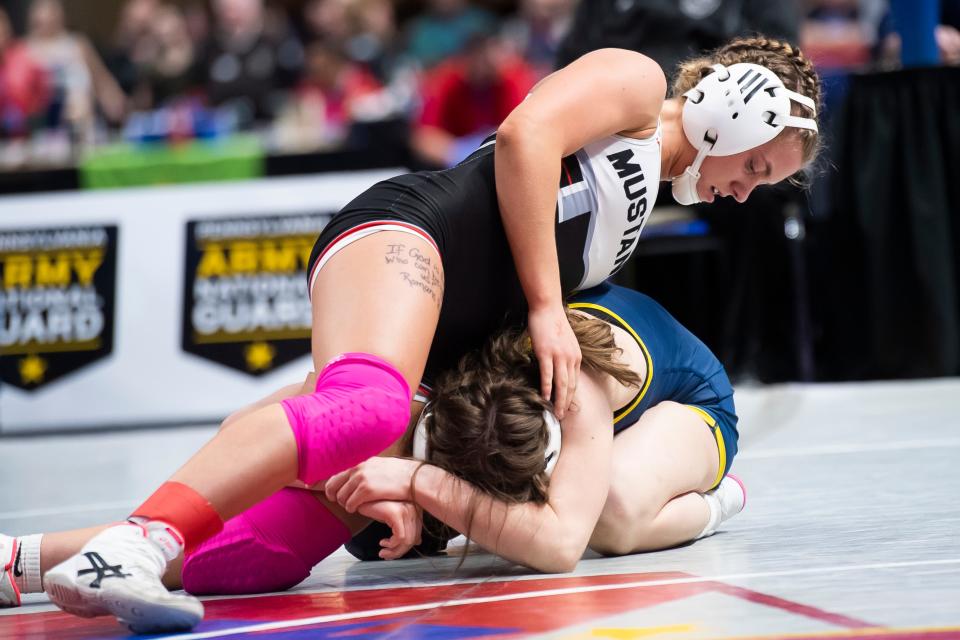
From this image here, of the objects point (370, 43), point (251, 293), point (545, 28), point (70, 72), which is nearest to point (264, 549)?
point (251, 293)

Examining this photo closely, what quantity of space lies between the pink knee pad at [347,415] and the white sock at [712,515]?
788 millimetres

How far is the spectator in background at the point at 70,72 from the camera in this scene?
9.04m

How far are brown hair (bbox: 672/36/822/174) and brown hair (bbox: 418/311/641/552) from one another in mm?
681

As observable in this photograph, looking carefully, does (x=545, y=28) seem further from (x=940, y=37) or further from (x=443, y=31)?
(x=940, y=37)

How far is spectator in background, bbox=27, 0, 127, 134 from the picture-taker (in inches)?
356

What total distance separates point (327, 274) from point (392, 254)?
0.45 feet

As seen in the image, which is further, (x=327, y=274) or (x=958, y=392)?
(x=958, y=392)

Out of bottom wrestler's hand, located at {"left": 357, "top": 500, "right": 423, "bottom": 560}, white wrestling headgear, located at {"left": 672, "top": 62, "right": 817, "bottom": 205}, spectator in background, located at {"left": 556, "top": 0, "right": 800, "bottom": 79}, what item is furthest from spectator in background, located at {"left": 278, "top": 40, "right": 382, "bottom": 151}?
bottom wrestler's hand, located at {"left": 357, "top": 500, "right": 423, "bottom": 560}

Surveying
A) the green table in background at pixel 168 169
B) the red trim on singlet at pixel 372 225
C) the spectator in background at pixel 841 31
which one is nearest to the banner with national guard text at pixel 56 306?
the green table in background at pixel 168 169

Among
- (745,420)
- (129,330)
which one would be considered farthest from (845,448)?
(129,330)

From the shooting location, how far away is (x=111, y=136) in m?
9.16

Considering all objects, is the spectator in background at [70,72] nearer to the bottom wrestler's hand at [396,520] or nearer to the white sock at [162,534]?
the bottom wrestler's hand at [396,520]

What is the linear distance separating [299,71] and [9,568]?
8350mm

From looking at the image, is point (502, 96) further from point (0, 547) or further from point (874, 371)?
point (0, 547)
